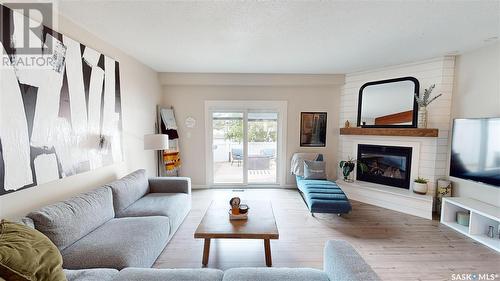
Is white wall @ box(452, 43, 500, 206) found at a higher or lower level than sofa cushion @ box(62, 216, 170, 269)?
higher

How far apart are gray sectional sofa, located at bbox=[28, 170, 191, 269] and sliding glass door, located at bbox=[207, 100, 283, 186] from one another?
6.49 ft

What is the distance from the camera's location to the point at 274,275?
148 centimetres

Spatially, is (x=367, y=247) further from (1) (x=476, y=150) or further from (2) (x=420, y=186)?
(1) (x=476, y=150)

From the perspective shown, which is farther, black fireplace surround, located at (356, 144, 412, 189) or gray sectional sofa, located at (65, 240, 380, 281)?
black fireplace surround, located at (356, 144, 412, 189)

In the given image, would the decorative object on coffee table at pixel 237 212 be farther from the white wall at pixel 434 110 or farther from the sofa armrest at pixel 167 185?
the white wall at pixel 434 110

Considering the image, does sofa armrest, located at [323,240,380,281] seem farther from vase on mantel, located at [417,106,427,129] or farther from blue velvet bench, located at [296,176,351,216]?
vase on mantel, located at [417,106,427,129]

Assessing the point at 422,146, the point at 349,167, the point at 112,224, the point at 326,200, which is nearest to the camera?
the point at 112,224

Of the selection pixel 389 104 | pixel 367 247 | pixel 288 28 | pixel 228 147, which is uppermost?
pixel 288 28

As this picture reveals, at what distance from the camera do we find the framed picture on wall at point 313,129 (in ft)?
15.5

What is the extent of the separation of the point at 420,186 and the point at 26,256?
15.3 feet

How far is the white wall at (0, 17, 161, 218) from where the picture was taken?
1.81 m

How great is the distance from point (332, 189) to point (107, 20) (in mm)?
3782

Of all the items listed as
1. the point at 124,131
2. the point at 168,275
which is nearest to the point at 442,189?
the point at 168,275

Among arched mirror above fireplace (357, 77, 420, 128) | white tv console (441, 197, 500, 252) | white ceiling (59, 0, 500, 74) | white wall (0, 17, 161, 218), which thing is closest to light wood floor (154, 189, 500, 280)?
white tv console (441, 197, 500, 252)
